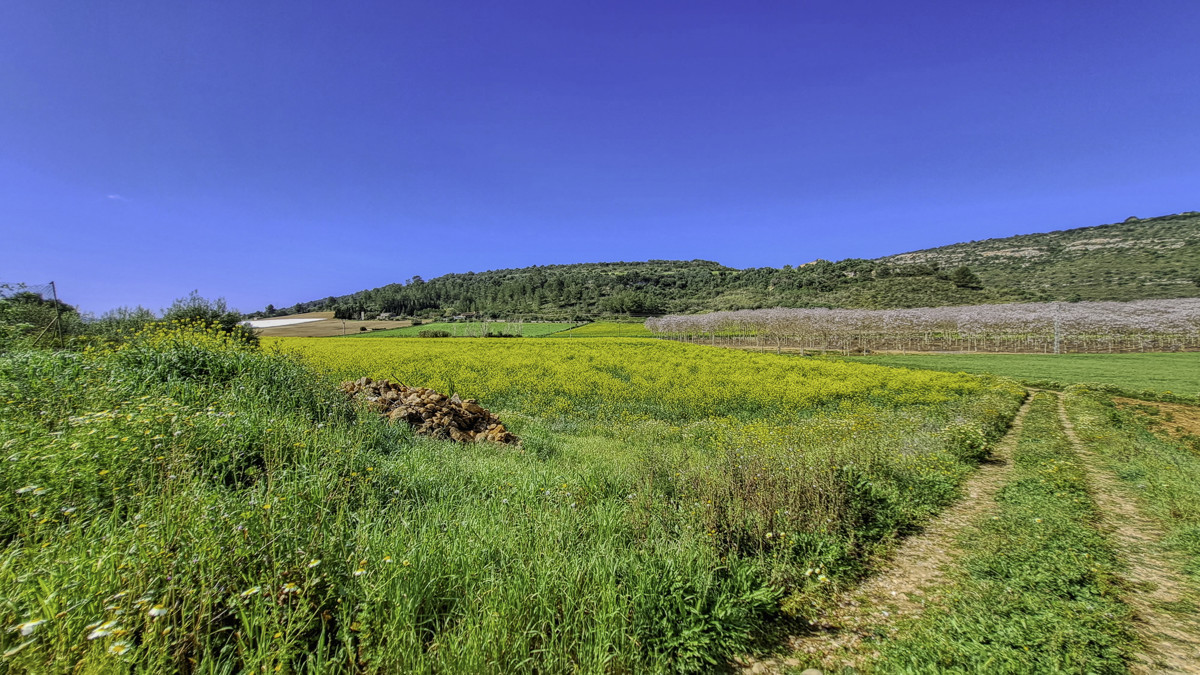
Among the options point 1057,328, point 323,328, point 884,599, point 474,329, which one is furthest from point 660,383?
point 323,328

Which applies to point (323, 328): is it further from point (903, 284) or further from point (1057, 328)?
point (903, 284)

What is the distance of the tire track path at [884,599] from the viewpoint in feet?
10.6

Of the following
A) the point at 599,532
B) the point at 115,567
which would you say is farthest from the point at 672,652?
the point at 115,567

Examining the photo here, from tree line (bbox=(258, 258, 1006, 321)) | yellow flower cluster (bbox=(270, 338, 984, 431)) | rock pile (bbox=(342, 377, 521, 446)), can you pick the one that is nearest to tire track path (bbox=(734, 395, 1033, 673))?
rock pile (bbox=(342, 377, 521, 446))

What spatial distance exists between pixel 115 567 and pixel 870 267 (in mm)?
108013

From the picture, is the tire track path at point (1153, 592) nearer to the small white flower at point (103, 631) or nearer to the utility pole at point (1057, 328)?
the small white flower at point (103, 631)

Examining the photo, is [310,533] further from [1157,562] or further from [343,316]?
[343,316]

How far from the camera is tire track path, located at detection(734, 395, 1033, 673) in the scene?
3.22 metres

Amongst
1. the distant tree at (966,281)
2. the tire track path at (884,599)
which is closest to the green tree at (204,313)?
the tire track path at (884,599)

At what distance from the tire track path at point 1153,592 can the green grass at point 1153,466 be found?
0.17m

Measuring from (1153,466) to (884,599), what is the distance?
745 centimetres

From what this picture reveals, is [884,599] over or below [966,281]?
below

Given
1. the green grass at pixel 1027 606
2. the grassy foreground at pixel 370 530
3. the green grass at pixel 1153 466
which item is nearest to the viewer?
the grassy foreground at pixel 370 530

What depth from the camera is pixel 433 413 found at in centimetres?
888
